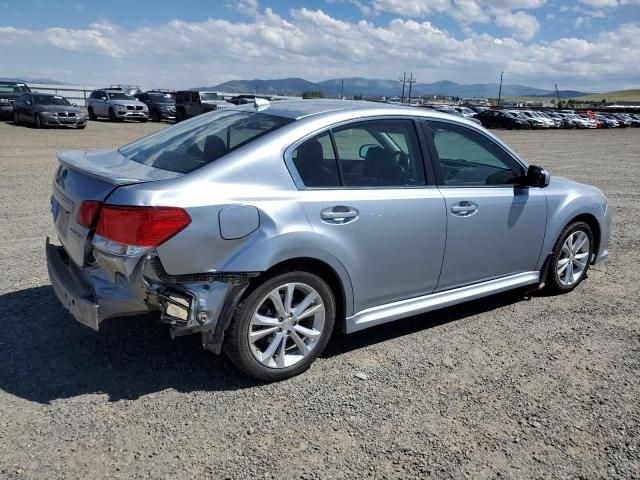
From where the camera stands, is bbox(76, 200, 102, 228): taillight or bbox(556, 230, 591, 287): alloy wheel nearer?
bbox(76, 200, 102, 228): taillight

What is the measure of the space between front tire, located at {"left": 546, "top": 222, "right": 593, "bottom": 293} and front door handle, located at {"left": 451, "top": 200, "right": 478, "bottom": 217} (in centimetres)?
129

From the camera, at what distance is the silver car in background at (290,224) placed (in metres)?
3.11

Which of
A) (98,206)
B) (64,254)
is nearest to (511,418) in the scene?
(98,206)

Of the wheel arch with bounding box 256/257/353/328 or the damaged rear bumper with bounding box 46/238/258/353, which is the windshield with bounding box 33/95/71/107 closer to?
the damaged rear bumper with bounding box 46/238/258/353

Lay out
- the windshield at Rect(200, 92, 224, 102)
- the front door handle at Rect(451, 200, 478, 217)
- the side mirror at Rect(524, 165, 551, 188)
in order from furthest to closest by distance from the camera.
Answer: the windshield at Rect(200, 92, 224, 102) < the side mirror at Rect(524, 165, 551, 188) < the front door handle at Rect(451, 200, 478, 217)

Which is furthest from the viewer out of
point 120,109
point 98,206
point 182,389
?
point 120,109

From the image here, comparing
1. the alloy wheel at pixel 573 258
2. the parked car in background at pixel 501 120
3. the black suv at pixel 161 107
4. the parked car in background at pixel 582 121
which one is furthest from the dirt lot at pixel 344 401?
the parked car in background at pixel 582 121

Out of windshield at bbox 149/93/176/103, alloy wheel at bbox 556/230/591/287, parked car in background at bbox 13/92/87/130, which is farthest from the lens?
windshield at bbox 149/93/176/103

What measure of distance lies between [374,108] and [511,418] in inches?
88.0

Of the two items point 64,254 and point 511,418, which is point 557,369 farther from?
point 64,254

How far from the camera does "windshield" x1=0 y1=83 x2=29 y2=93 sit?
27266mm

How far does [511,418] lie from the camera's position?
3285 millimetres

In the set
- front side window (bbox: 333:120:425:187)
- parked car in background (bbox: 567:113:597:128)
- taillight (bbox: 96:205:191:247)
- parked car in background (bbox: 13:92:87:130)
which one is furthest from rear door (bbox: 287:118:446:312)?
parked car in background (bbox: 567:113:597:128)

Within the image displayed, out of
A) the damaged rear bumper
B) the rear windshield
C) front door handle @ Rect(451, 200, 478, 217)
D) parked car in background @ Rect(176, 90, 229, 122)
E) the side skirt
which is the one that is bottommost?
the side skirt
